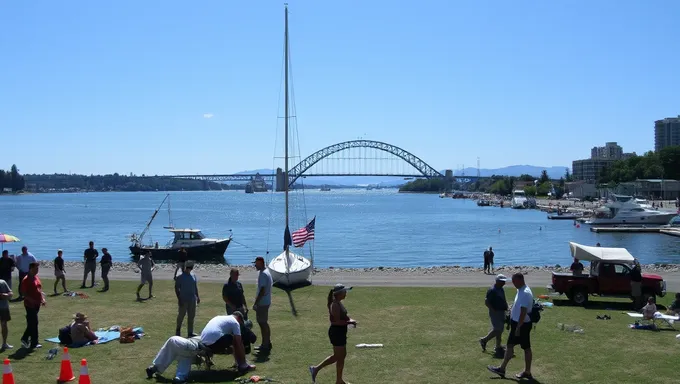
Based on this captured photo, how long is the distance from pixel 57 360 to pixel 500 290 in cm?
694

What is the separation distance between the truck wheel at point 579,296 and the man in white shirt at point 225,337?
31.0ft

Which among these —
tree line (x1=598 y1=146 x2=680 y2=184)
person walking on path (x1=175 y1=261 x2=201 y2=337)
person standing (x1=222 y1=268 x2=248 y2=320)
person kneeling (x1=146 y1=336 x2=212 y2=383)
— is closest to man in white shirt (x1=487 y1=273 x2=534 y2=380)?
person standing (x1=222 y1=268 x2=248 y2=320)

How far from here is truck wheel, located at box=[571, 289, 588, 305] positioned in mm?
15734

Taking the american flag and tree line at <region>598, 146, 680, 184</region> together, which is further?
tree line at <region>598, 146, 680, 184</region>

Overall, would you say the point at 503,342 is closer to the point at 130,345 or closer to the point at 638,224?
the point at 130,345

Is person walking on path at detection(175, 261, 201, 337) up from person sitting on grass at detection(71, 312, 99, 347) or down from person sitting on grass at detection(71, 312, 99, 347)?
up

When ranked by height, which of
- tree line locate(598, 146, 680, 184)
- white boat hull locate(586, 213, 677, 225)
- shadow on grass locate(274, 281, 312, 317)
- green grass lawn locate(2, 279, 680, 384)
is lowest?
white boat hull locate(586, 213, 677, 225)

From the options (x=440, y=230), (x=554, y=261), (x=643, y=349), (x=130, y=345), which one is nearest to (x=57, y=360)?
(x=130, y=345)

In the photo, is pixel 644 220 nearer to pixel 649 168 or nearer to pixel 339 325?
pixel 339 325

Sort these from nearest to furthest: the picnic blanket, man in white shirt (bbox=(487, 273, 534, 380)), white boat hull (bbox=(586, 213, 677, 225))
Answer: man in white shirt (bbox=(487, 273, 534, 380)) < the picnic blanket < white boat hull (bbox=(586, 213, 677, 225))

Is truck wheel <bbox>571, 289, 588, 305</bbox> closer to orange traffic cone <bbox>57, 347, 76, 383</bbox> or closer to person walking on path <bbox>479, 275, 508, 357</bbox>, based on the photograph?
person walking on path <bbox>479, 275, 508, 357</bbox>

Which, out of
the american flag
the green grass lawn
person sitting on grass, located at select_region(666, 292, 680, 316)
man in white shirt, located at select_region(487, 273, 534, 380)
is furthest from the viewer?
the american flag

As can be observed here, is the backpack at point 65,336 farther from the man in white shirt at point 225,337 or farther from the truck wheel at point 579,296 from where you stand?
the truck wheel at point 579,296

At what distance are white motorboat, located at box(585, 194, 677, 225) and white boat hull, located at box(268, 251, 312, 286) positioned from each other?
60.8 metres
